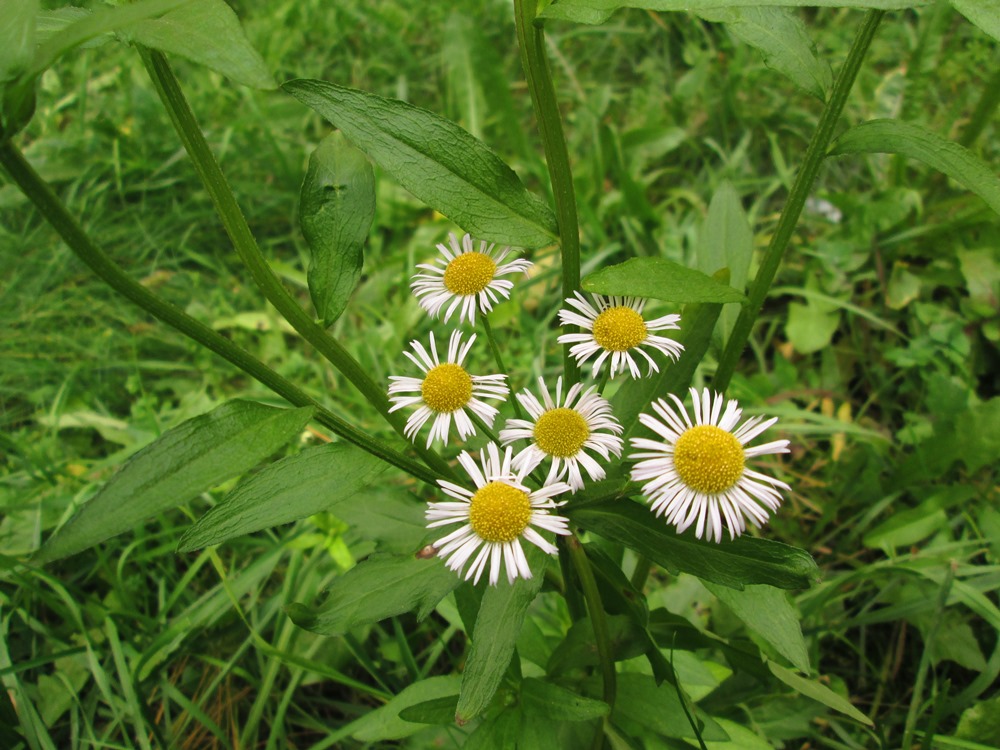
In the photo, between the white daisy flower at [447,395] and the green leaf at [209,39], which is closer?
the green leaf at [209,39]

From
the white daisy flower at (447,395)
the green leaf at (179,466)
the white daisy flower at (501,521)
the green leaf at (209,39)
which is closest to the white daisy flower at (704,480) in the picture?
the white daisy flower at (501,521)

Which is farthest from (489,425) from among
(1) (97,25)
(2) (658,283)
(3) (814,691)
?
(1) (97,25)

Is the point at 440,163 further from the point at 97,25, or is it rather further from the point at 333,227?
the point at 97,25

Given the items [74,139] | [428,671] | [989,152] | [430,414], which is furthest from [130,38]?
[989,152]

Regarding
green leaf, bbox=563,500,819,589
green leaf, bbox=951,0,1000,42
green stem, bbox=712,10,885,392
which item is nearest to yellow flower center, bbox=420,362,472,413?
green leaf, bbox=563,500,819,589

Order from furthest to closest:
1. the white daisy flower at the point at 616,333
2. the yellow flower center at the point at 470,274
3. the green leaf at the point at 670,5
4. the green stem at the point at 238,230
Answer: the yellow flower center at the point at 470,274 < the white daisy flower at the point at 616,333 < the green stem at the point at 238,230 < the green leaf at the point at 670,5

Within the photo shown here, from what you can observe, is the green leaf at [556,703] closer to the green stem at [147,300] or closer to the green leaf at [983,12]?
the green stem at [147,300]
